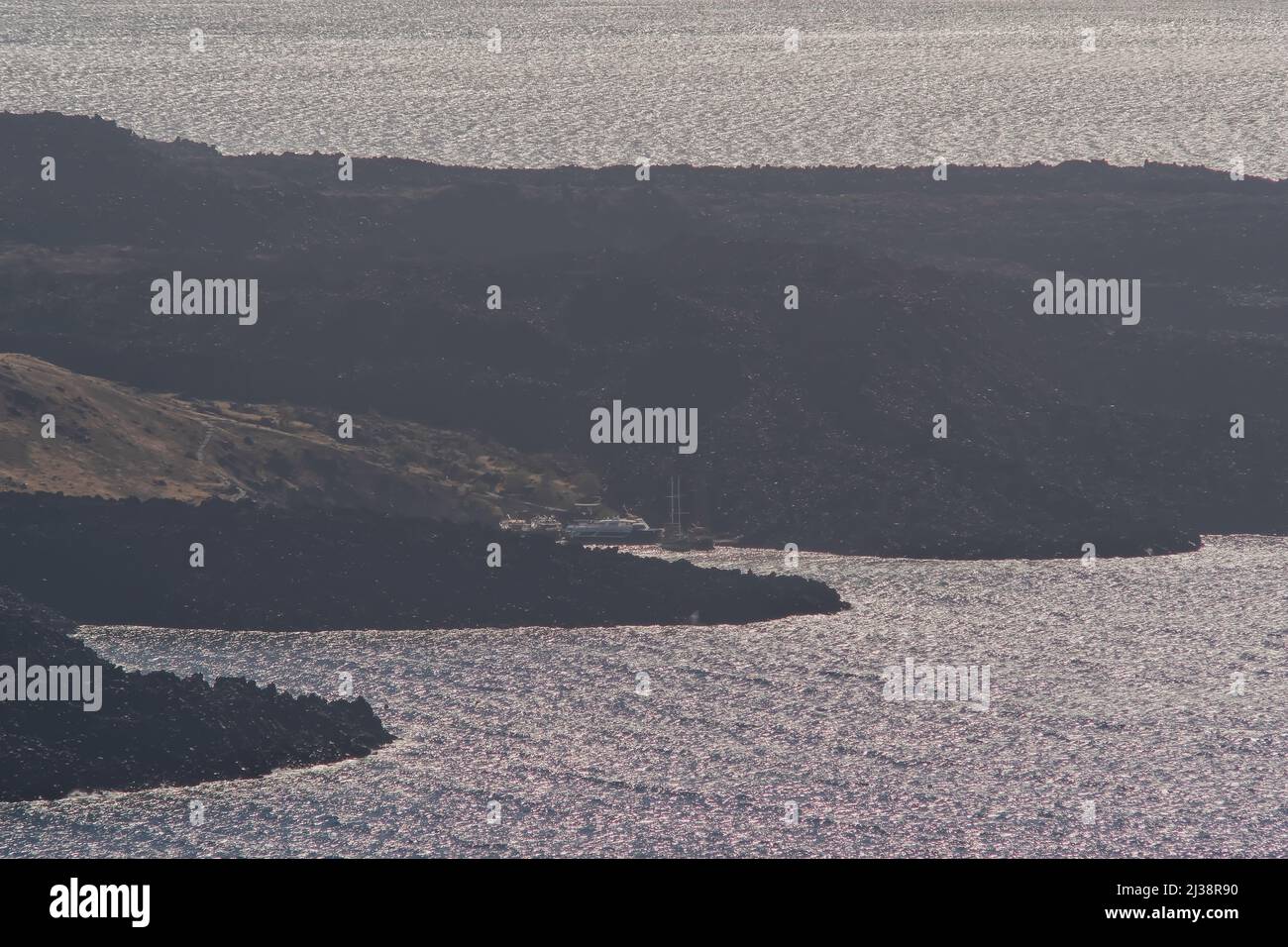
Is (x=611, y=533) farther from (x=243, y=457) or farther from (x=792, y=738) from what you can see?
(x=792, y=738)

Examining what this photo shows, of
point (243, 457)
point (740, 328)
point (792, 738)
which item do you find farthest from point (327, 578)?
point (740, 328)

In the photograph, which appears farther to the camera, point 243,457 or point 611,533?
point 243,457

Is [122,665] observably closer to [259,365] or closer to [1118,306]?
[259,365]

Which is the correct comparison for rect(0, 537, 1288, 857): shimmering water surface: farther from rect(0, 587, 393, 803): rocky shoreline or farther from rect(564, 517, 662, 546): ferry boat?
rect(564, 517, 662, 546): ferry boat

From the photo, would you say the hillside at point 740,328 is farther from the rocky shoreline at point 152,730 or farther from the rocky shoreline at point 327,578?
the rocky shoreline at point 152,730

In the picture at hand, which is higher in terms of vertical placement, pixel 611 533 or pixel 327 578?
pixel 611 533

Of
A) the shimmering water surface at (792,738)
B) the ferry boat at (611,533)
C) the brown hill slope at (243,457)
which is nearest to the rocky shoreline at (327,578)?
the shimmering water surface at (792,738)

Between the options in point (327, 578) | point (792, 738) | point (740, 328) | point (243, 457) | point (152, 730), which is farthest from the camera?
point (740, 328)

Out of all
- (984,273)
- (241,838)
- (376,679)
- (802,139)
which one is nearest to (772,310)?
(984,273)
